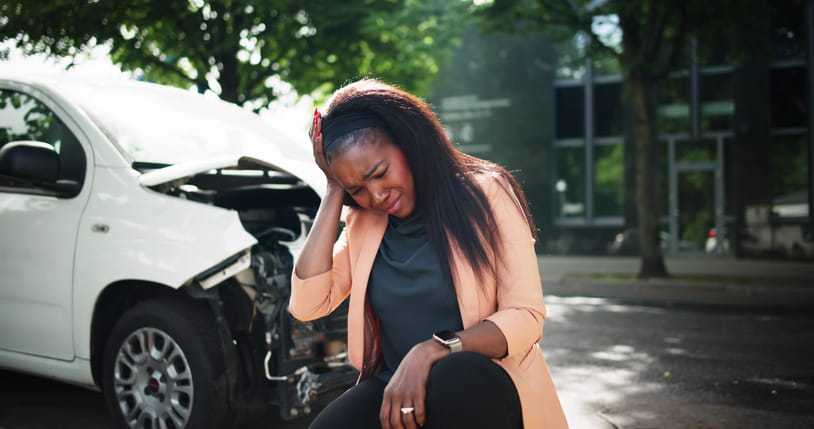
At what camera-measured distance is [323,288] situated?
2348mm

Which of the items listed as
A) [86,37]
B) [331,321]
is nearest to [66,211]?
[331,321]

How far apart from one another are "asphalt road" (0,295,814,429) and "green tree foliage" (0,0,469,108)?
18.8 ft

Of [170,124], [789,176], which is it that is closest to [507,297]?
[170,124]

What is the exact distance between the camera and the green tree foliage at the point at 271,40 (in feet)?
37.2

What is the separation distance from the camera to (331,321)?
134 inches

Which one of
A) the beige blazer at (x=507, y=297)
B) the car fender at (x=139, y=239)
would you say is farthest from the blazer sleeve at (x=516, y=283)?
the car fender at (x=139, y=239)

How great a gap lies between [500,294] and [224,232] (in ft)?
5.13

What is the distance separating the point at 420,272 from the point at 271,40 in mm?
11013

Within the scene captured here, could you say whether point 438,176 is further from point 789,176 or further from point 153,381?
point 789,176

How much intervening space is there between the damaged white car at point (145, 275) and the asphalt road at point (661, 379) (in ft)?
2.12

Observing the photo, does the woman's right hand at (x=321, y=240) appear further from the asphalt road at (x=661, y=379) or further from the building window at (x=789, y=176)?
the building window at (x=789, y=176)

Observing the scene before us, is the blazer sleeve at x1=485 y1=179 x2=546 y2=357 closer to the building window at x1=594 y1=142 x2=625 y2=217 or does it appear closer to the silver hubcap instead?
the silver hubcap

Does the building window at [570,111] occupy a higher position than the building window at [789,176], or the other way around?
the building window at [570,111]

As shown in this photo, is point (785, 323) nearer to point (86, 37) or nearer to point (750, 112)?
point (86, 37)
